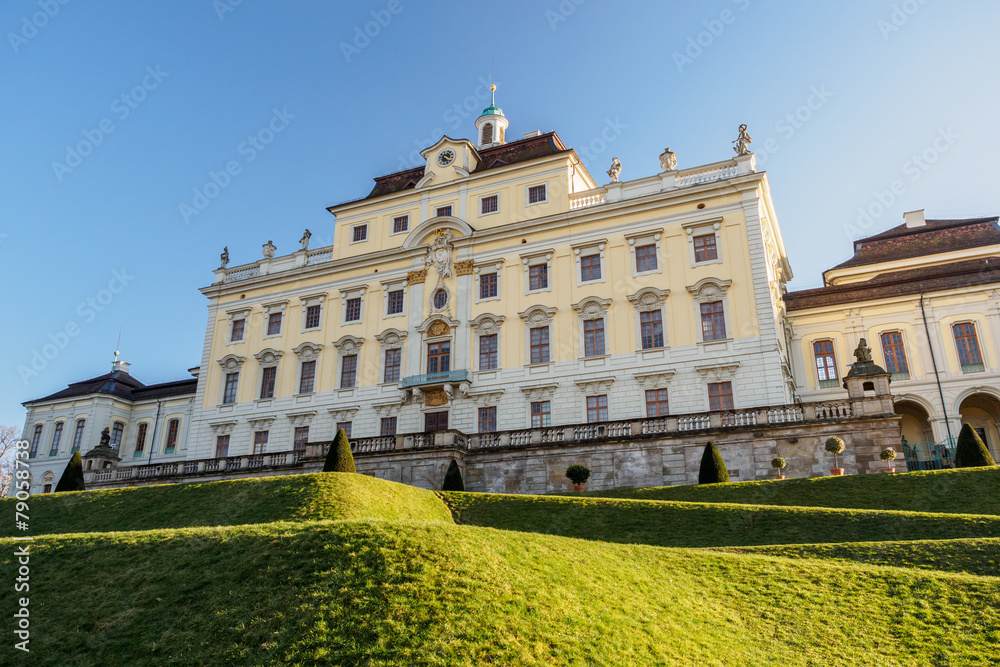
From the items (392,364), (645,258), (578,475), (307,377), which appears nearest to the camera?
(578,475)

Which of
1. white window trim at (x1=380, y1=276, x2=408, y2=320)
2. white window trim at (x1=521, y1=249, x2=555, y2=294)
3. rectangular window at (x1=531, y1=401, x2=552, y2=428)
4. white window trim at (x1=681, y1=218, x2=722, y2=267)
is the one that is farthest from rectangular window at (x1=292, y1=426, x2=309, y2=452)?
white window trim at (x1=681, y1=218, x2=722, y2=267)

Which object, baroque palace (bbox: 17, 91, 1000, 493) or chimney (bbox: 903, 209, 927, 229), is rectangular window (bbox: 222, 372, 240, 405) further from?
chimney (bbox: 903, 209, 927, 229)

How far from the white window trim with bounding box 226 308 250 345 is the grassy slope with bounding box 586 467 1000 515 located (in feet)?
97.7

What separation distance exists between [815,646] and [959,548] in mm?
5026

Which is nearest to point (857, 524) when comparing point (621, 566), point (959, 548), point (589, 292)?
point (959, 548)

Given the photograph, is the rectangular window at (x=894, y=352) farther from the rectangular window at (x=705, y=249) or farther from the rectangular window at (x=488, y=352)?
the rectangular window at (x=488, y=352)

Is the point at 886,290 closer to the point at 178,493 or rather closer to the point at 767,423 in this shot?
the point at 767,423

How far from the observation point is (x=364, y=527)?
532 inches

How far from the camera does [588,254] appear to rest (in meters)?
37.3

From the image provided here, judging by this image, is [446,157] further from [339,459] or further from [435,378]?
[339,459]

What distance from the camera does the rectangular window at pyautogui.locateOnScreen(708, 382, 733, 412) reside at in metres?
32.4

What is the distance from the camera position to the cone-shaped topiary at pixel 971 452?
2242cm

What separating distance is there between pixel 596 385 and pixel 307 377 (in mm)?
16573

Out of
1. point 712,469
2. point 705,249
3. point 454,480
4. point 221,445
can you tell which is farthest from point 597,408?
point 221,445
